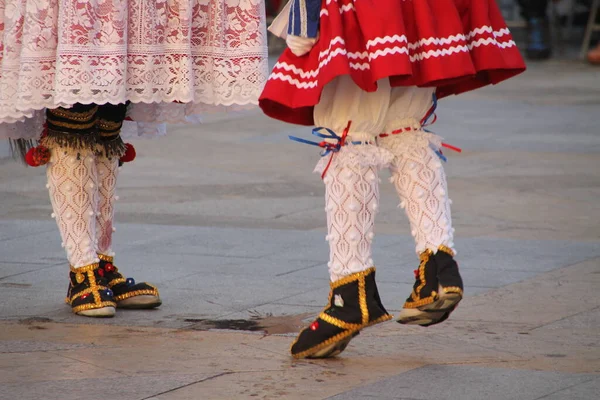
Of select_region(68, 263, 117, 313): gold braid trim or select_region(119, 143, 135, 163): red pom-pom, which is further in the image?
select_region(119, 143, 135, 163): red pom-pom

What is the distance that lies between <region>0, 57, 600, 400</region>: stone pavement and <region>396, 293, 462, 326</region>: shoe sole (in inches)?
5.4

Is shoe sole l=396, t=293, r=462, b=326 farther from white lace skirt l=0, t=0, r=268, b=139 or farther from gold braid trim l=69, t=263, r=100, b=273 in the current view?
gold braid trim l=69, t=263, r=100, b=273

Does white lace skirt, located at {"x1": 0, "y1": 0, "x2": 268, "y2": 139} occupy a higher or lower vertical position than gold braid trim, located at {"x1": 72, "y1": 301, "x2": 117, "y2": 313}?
higher

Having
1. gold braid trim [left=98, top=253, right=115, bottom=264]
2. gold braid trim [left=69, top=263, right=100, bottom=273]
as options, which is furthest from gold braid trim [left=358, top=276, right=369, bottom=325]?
gold braid trim [left=98, top=253, right=115, bottom=264]

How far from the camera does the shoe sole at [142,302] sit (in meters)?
4.25

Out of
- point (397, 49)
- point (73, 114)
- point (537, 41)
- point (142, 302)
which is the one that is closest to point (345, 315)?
point (397, 49)

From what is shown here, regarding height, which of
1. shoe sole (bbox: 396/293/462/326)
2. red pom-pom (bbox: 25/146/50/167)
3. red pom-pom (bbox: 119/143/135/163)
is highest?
red pom-pom (bbox: 25/146/50/167)

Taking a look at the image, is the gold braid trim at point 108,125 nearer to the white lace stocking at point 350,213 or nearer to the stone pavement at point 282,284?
the stone pavement at point 282,284

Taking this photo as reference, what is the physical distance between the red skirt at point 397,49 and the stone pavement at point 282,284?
2.65ft

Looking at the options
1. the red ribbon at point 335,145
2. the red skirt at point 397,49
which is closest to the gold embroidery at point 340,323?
the red ribbon at point 335,145

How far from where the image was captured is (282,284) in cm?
462

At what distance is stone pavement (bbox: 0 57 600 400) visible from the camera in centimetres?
330

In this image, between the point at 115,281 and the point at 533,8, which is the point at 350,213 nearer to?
the point at 115,281

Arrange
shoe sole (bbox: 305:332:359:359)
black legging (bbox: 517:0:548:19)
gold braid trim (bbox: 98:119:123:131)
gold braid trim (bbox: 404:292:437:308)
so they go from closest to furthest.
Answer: gold braid trim (bbox: 404:292:437:308), shoe sole (bbox: 305:332:359:359), gold braid trim (bbox: 98:119:123:131), black legging (bbox: 517:0:548:19)
